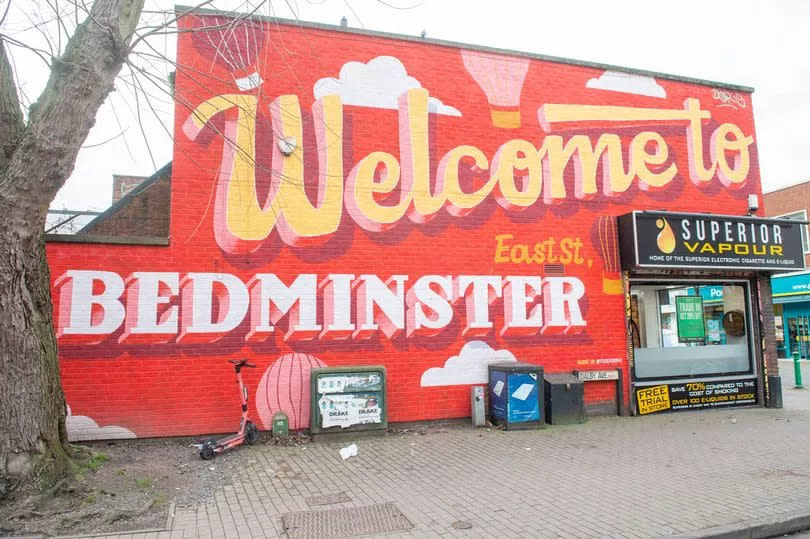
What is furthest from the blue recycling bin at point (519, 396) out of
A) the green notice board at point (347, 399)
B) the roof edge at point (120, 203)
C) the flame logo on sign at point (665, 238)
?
the roof edge at point (120, 203)

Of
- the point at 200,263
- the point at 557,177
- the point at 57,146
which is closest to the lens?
the point at 57,146

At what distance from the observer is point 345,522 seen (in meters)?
5.21

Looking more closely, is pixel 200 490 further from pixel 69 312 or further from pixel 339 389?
pixel 69 312

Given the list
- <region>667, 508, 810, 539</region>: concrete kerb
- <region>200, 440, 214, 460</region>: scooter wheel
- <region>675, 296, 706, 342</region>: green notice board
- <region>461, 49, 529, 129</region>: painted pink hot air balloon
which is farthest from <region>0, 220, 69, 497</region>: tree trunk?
<region>675, 296, 706, 342</region>: green notice board

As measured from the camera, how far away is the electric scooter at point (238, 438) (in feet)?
24.2

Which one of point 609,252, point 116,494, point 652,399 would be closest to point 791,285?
point 652,399

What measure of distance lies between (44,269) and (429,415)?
6101 mm

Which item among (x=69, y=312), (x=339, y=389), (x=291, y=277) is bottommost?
(x=339, y=389)

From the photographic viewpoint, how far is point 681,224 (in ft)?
36.1

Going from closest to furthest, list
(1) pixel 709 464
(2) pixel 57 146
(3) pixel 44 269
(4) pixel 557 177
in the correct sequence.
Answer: (2) pixel 57 146 < (3) pixel 44 269 < (1) pixel 709 464 < (4) pixel 557 177

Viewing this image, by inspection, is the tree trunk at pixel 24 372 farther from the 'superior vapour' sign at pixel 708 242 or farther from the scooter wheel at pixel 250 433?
the 'superior vapour' sign at pixel 708 242

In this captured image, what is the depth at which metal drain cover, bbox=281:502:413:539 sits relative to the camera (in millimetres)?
4965

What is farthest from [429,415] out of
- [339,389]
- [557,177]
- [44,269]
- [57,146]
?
[57,146]
